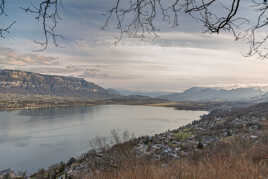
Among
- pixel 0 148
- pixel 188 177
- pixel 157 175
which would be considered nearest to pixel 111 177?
pixel 157 175

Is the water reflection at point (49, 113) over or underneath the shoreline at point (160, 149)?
underneath

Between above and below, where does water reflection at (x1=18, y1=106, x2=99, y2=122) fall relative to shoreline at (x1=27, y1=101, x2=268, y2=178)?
below

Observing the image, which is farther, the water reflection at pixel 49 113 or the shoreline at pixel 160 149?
the water reflection at pixel 49 113

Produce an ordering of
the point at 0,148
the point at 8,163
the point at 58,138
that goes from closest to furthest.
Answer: the point at 8,163
the point at 0,148
the point at 58,138

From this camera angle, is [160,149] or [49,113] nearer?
[160,149]

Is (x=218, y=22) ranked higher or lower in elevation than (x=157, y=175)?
higher

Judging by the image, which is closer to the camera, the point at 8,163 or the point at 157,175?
the point at 157,175

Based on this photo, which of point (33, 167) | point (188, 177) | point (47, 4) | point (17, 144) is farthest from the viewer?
point (17, 144)

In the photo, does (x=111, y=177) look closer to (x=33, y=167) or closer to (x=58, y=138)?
(x=33, y=167)

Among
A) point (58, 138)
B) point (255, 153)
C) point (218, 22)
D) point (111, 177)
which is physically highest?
point (218, 22)

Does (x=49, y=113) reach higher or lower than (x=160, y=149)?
lower

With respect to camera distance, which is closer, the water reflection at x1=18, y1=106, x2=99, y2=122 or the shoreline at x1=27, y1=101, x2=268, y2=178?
the shoreline at x1=27, y1=101, x2=268, y2=178
